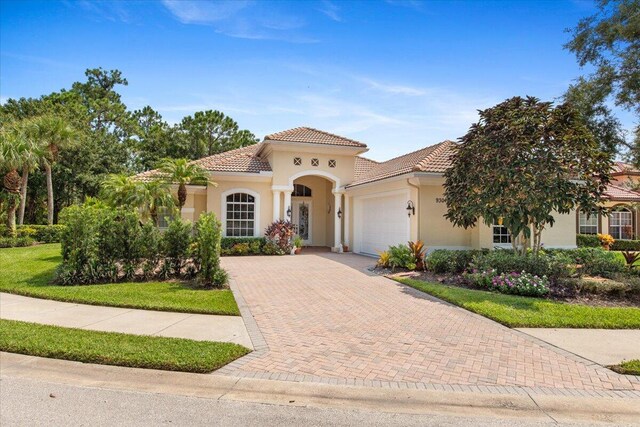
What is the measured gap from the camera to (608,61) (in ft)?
44.5

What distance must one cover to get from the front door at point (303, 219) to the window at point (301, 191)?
440mm

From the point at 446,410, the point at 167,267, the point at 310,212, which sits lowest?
the point at 446,410

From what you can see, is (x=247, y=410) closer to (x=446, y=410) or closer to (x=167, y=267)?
(x=446, y=410)

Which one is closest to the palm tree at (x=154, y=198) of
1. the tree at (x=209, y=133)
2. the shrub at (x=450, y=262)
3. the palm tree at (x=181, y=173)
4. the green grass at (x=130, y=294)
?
the palm tree at (x=181, y=173)

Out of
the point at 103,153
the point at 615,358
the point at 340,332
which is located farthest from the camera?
the point at 103,153

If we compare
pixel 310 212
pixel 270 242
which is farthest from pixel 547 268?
pixel 310 212

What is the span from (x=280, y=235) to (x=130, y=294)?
9.90 metres

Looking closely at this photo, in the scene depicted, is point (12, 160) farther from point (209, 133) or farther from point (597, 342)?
point (597, 342)

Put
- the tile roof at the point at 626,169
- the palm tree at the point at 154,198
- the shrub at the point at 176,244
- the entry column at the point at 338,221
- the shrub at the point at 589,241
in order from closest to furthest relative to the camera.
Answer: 1. the shrub at the point at 176,244
2. the tile roof at the point at 626,169
3. the palm tree at the point at 154,198
4. the entry column at the point at 338,221
5. the shrub at the point at 589,241

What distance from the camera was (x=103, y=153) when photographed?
3256cm

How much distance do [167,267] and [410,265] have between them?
7.57m

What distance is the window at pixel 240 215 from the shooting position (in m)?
19.1

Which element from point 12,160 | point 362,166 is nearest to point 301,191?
point 362,166

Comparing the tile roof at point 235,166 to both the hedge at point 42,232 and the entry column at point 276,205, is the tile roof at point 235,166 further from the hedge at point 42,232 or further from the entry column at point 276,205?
the hedge at point 42,232
